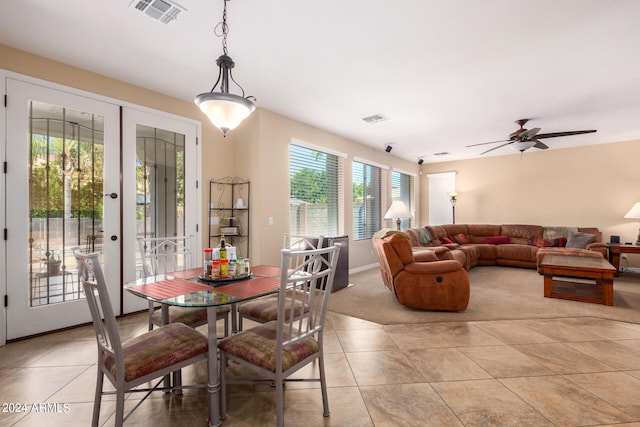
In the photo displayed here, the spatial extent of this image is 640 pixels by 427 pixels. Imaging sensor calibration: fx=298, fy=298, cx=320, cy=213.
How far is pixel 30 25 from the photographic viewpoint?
93.5 inches

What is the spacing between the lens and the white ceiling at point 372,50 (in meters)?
2.21

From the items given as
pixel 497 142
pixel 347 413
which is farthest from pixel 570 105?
pixel 347 413

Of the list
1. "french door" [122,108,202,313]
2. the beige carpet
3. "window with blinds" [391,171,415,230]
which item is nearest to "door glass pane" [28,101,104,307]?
"french door" [122,108,202,313]

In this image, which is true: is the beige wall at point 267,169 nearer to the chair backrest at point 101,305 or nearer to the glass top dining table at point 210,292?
the glass top dining table at point 210,292

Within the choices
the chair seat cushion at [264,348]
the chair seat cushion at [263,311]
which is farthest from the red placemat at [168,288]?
the chair seat cushion at [263,311]

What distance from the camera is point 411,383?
6.89 feet

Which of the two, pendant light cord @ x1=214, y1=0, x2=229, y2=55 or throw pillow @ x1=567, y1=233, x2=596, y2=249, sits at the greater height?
pendant light cord @ x1=214, y1=0, x2=229, y2=55

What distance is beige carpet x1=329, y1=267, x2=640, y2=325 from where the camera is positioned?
344 centimetres

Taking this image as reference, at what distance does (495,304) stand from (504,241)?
3.55 metres

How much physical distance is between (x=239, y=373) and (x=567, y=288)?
16.7ft

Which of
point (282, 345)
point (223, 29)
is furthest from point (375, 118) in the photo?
point (282, 345)

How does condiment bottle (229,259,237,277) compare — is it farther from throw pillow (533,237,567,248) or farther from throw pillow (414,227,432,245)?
throw pillow (533,237,567,248)

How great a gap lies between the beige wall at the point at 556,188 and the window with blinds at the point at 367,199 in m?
2.48

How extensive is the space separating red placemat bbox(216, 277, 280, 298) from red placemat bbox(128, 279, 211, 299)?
151 mm
